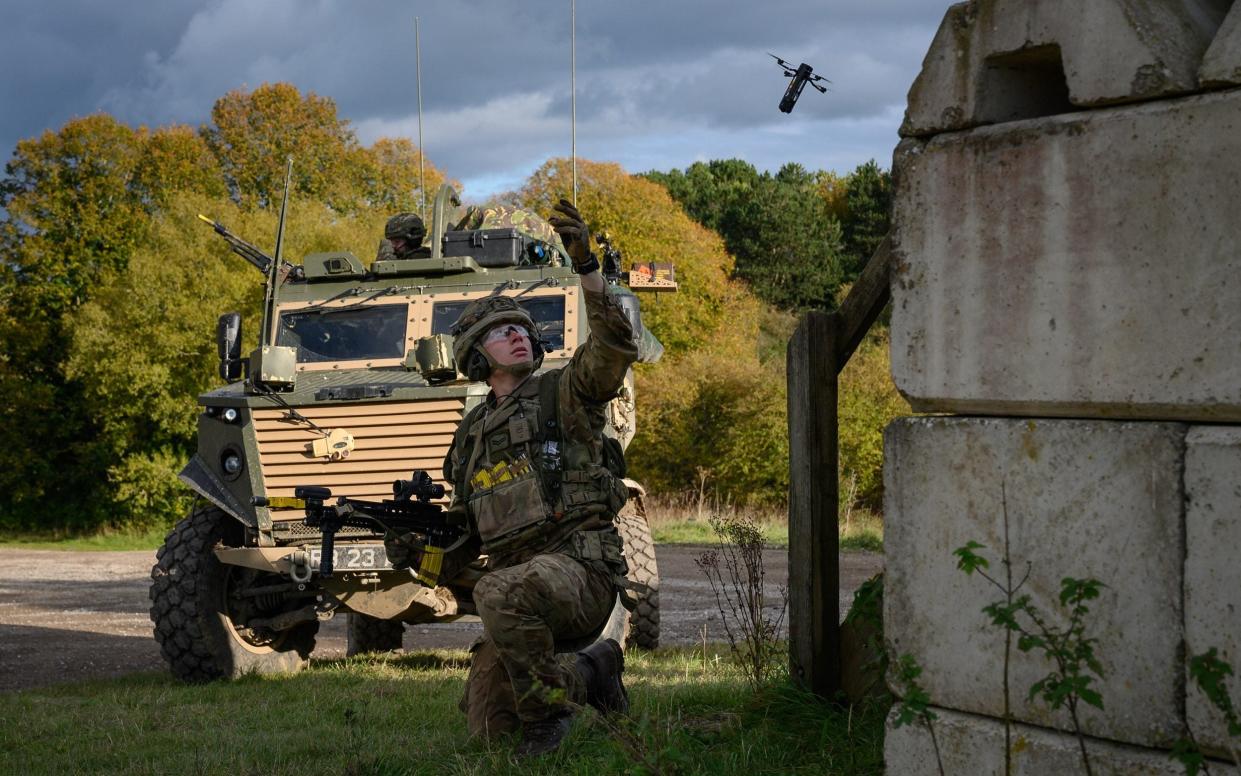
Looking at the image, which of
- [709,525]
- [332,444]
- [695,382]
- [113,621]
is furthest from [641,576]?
[695,382]

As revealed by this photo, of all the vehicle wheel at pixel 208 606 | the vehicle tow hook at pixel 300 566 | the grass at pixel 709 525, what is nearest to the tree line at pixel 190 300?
the grass at pixel 709 525

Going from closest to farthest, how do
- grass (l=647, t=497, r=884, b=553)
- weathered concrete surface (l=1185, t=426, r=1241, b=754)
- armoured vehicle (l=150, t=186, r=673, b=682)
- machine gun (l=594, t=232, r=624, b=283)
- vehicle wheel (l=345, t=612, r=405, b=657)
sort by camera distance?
1. weathered concrete surface (l=1185, t=426, r=1241, b=754)
2. armoured vehicle (l=150, t=186, r=673, b=682)
3. machine gun (l=594, t=232, r=624, b=283)
4. vehicle wheel (l=345, t=612, r=405, b=657)
5. grass (l=647, t=497, r=884, b=553)

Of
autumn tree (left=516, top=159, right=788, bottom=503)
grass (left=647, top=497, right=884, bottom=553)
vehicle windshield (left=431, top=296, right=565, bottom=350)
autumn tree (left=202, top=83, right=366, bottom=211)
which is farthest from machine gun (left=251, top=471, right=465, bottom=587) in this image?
autumn tree (left=202, top=83, right=366, bottom=211)

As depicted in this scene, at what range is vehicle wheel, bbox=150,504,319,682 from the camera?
7402mm

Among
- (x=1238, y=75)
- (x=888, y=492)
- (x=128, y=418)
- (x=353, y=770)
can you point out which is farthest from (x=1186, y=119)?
(x=128, y=418)

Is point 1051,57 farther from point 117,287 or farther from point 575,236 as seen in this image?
point 117,287

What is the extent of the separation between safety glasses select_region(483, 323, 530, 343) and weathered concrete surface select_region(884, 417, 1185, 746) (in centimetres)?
203

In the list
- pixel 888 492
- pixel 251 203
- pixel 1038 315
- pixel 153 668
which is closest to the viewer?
pixel 1038 315

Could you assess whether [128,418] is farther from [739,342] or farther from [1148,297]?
[1148,297]

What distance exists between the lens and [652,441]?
25.8 m

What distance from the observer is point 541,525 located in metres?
4.80

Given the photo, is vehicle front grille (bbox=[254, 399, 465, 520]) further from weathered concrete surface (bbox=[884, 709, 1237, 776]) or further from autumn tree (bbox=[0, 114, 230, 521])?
autumn tree (bbox=[0, 114, 230, 521])

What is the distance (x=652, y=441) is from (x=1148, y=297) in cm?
2309

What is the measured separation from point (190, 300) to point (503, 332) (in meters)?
21.8
